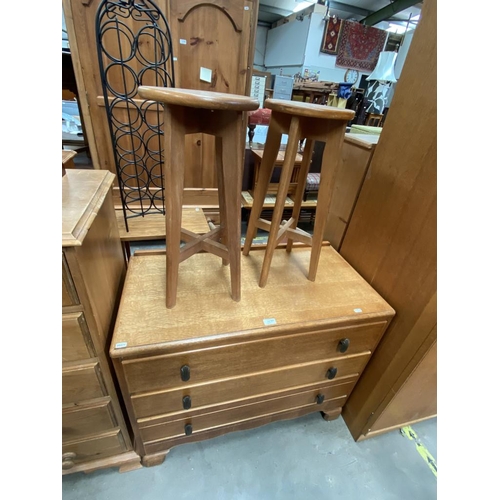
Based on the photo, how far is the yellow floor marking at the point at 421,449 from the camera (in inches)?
47.5

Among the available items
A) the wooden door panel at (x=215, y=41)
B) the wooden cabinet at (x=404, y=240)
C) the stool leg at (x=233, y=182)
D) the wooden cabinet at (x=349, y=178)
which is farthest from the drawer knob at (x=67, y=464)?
the wooden door panel at (x=215, y=41)

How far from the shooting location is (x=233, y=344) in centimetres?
81

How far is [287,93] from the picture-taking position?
450 centimetres

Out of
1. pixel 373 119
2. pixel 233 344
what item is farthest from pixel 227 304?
pixel 373 119

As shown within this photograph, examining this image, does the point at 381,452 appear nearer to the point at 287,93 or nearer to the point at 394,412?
the point at 394,412

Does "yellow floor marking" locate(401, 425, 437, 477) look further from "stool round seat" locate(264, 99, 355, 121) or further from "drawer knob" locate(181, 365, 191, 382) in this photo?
"stool round seat" locate(264, 99, 355, 121)

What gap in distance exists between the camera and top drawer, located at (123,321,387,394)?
0.78m

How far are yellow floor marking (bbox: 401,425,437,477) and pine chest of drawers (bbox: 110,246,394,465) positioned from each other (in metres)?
0.47

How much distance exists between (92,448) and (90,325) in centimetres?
61

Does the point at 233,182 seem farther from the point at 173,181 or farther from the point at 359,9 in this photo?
the point at 359,9

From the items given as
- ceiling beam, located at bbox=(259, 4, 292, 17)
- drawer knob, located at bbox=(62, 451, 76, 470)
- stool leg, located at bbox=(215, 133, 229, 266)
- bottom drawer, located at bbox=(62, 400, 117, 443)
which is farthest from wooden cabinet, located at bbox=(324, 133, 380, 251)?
ceiling beam, located at bbox=(259, 4, 292, 17)

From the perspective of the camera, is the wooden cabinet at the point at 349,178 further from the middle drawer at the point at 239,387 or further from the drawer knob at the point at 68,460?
the drawer knob at the point at 68,460

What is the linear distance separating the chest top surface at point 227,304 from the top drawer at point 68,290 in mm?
162
